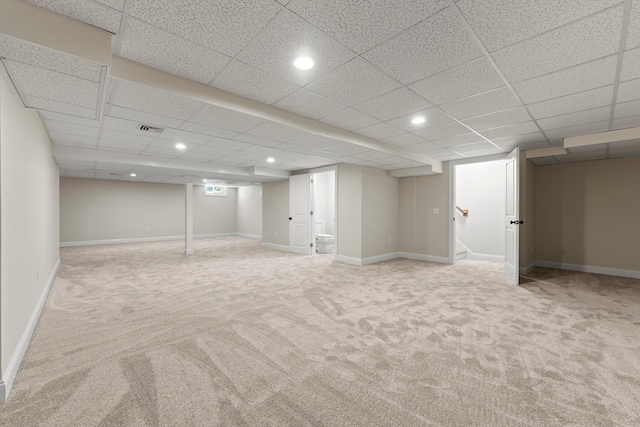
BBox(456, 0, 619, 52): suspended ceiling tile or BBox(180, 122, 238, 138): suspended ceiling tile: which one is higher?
BBox(456, 0, 619, 52): suspended ceiling tile

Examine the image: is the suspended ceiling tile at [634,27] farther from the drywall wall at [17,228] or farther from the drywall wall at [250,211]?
the drywall wall at [250,211]

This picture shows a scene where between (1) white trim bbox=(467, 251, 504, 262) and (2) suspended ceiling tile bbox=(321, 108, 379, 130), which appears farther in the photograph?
(1) white trim bbox=(467, 251, 504, 262)

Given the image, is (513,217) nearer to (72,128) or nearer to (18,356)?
(18,356)

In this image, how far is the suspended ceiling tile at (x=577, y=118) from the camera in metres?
3.32

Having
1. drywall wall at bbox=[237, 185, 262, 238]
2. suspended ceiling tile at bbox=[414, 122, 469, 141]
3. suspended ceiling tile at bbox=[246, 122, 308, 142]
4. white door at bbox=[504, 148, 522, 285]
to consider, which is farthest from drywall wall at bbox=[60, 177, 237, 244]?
white door at bbox=[504, 148, 522, 285]

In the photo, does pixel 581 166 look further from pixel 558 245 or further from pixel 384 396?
pixel 384 396

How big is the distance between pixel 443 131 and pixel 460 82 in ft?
5.32

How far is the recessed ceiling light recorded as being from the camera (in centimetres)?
218

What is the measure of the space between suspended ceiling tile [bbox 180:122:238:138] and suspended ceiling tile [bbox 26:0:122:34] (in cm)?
173

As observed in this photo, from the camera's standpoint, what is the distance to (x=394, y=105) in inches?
122

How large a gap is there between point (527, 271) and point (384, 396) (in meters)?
5.45

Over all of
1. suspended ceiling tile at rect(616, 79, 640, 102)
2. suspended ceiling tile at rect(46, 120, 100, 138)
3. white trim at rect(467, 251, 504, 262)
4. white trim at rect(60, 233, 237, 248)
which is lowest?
white trim at rect(467, 251, 504, 262)

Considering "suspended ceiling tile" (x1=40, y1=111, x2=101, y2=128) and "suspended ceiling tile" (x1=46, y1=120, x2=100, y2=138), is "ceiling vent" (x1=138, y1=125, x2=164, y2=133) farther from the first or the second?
"suspended ceiling tile" (x1=46, y1=120, x2=100, y2=138)

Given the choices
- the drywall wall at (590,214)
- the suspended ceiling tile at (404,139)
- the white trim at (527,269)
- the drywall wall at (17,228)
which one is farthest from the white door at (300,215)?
the drywall wall at (590,214)
